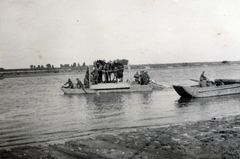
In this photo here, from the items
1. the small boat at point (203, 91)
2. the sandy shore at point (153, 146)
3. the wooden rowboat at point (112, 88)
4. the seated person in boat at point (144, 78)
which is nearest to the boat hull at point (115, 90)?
the wooden rowboat at point (112, 88)

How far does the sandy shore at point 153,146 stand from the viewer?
6.84 meters

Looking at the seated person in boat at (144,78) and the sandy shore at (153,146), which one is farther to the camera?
the seated person in boat at (144,78)

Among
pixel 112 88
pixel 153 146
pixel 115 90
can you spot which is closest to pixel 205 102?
pixel 115 90

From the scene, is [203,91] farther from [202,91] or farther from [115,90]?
[115,90]

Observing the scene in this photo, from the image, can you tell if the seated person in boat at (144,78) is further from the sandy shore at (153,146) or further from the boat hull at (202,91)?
the sandy shore at (153,146)

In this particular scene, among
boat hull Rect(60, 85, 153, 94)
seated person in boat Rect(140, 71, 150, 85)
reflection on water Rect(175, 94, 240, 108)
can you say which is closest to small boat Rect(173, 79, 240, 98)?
reflection on water Rect(175, 94, 240, 108)

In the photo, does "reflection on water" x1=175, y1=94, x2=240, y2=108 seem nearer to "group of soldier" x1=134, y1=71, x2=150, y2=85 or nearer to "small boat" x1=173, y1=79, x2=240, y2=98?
"small boat" x1=173, y1=79, x2=240, y2=98

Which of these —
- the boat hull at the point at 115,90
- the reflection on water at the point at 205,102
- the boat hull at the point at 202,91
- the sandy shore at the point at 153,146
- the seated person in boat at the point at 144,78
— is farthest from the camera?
the seated person in boat at the point at 144,78

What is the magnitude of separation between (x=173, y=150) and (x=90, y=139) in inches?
118

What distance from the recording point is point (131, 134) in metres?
9.03

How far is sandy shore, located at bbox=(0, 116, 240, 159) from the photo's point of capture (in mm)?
6844

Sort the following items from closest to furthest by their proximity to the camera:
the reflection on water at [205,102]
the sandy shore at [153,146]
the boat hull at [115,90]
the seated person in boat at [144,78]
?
the sandy shore at [153,146] → the reflection on water at [205,102] → the boat hull at [115,90] → the seated person in boat at [144,78]

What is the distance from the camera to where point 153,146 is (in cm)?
753

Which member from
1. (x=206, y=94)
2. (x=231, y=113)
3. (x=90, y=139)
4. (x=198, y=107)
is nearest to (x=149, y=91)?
(x=206, y=94)
